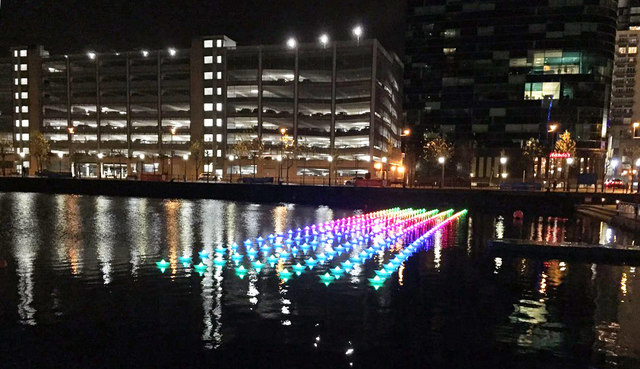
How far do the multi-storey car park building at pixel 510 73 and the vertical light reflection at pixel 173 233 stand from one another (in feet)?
234

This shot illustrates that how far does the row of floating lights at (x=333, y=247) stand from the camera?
16.4m

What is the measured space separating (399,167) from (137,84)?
6112 cm

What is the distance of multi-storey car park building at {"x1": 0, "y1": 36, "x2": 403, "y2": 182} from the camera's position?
83.4m

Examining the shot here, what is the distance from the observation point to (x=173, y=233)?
80.6 feet

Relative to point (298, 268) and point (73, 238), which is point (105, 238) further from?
point (298, 268)

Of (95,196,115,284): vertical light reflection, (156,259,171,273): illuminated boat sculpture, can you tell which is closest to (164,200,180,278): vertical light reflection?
(156,259,171,273): illuminated boat sculpture

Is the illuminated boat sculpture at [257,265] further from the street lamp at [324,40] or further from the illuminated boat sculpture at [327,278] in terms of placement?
the street lamp at [324,40]

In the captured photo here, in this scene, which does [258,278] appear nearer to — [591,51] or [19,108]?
[591,51]

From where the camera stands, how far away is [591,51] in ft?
286

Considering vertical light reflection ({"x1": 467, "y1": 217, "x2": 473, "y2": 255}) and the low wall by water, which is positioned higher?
the low wall by water

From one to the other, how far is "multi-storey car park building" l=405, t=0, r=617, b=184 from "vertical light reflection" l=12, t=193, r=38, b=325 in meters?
81.5

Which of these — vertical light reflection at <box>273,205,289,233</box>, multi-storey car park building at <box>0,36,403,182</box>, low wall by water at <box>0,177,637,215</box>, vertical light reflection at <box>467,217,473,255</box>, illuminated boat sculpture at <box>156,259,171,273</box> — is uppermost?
multi-storey car park building at <box>0,36,403,182</box>

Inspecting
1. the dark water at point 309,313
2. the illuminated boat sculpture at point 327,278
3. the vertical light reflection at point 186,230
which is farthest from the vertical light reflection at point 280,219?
the illuminated boat sculpture at point 327,278

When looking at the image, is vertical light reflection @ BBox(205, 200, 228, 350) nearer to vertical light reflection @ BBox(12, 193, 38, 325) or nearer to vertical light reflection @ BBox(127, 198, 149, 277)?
vertical light reflection @ BBox(127, 198, 149, 277)
